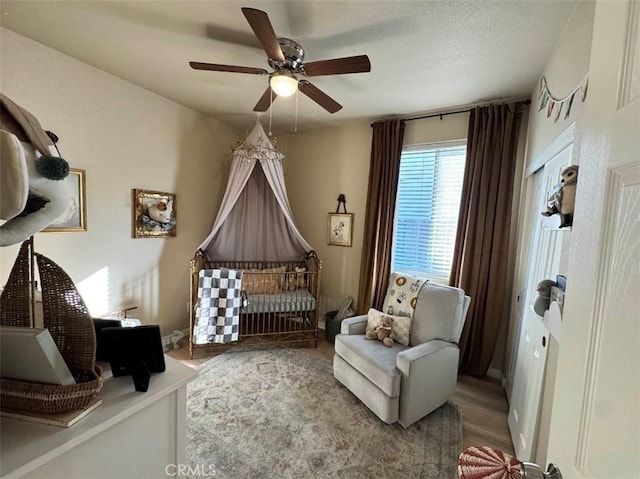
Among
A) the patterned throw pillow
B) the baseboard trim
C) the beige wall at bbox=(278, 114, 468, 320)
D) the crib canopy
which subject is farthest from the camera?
the beige wall at bbox=(278, 114, 468, 320)

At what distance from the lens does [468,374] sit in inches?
110

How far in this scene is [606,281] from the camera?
0.50 metres

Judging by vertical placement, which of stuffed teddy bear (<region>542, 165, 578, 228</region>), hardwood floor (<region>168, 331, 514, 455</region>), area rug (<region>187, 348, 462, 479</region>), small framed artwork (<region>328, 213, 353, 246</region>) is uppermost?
stuffed teddy bear (<region>542, 165, 578, 228</region>)

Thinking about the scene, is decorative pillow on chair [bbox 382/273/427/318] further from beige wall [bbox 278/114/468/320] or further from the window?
beige wall [bbox 278/114/468/320]

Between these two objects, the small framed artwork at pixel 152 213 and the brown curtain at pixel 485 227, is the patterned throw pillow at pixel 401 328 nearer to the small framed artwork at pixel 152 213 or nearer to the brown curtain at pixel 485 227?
the brown curtain at pixel 485 227

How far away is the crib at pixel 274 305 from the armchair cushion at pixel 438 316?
48.7 inches

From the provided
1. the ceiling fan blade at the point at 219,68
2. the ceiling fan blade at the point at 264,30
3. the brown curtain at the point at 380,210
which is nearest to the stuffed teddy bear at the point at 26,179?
the ceiling fan blade at the point at 264,30

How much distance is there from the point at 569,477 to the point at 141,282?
3.35m

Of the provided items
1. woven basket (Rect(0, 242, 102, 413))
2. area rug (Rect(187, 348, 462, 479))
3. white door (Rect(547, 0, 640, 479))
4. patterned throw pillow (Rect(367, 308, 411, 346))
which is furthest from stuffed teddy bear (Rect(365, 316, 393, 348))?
woven basket (Rect(0, 242, 102, 413))

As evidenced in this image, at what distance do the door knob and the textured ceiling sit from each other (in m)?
1.98

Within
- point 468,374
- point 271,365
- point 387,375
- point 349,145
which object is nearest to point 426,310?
point 387,375

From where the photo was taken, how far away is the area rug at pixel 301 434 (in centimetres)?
166

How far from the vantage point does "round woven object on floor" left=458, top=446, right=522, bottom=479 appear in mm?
560

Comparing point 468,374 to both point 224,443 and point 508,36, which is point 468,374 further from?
point 508,36
